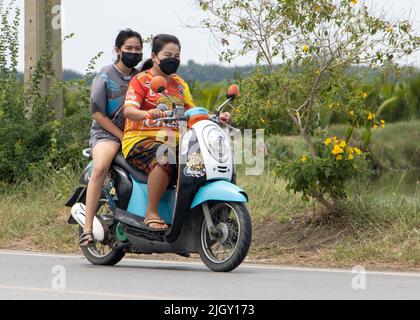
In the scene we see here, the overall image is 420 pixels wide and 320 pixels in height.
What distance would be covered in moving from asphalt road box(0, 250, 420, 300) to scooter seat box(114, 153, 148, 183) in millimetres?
787

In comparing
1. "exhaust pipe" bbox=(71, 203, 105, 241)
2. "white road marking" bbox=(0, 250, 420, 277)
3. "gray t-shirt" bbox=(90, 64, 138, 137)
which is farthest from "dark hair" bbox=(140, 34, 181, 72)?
"white road marking" bbox=(0, 250, 420, 277)

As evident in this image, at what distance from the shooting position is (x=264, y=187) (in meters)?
13.1

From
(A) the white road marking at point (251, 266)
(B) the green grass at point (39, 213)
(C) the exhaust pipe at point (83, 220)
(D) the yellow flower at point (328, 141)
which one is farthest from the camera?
(B) the green grass at point (39, 213)

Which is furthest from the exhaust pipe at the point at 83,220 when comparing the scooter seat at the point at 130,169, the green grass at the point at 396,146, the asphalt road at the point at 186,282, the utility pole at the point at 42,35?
the green grass at the point at 396,146

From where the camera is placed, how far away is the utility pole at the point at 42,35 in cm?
1483

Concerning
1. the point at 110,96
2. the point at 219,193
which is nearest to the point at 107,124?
the point at 110,96

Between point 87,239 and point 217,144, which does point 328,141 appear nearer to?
point 217,144

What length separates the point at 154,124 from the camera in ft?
31.2

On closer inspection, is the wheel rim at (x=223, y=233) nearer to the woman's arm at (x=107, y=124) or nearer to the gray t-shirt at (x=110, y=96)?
the woman's arm at (x=107, y=124)

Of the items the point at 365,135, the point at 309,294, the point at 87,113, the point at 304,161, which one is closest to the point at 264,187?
the point at 304,161

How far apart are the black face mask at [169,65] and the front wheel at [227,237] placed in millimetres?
1267

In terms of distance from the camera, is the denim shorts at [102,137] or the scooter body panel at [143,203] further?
the denim shorts at [102,137]

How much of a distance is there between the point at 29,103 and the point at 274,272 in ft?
21.3

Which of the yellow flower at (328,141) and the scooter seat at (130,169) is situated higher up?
the yellow flower at (328,141)
